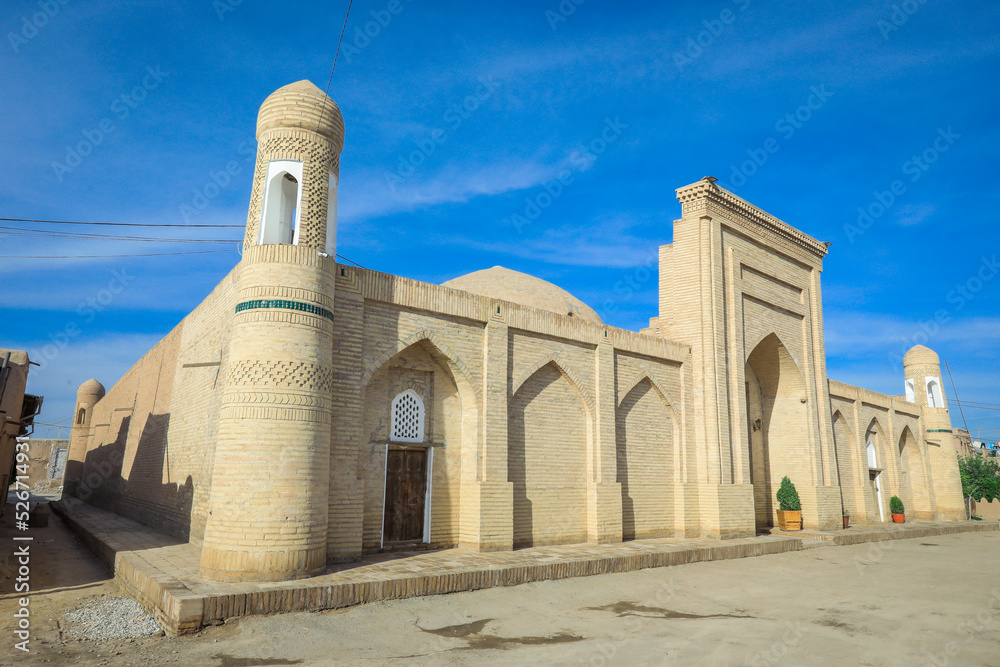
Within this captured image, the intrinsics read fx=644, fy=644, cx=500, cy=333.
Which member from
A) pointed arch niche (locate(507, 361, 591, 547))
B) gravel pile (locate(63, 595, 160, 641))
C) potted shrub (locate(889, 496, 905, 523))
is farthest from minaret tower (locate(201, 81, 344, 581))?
potted shrub (locate(889, 496, 905, 523))

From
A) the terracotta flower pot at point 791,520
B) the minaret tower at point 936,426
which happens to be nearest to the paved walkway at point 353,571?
the terracotta flower pot at point 791,520

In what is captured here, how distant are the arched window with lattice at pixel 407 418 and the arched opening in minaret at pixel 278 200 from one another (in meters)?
2.66

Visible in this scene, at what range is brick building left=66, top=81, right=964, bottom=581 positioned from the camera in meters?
6.89

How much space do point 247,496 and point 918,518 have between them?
23.4 m

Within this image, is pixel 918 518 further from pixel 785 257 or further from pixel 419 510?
pixel 419 510

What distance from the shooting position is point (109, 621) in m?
5.77

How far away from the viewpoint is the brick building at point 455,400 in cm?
689

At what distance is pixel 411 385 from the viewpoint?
9273mm

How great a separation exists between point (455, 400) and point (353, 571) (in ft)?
10.5

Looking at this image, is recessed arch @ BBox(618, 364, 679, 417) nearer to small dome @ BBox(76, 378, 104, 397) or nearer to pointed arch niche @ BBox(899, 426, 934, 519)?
pointed arch niche @ BBox(899, 426, 934, 519)

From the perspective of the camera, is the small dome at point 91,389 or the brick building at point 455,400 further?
the small dome at point 91,389

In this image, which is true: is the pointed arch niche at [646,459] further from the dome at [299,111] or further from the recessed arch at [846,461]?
the recessed arch at [846,461]

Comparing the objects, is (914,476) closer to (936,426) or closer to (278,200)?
(936,426)

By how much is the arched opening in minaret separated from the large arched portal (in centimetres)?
1164
